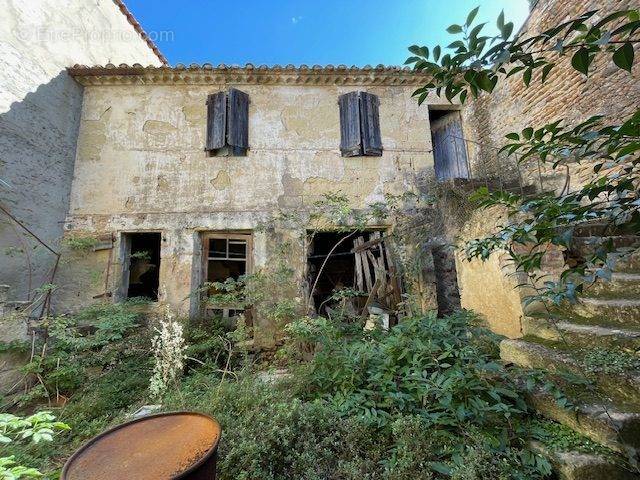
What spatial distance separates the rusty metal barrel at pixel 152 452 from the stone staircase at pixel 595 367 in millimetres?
2127

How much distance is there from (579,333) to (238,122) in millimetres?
6852

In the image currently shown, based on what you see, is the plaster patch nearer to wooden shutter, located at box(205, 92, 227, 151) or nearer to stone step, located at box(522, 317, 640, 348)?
wooden shutter, located at box(205, 92, 227, 151)

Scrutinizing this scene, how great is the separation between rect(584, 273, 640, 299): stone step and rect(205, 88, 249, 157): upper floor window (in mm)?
6393

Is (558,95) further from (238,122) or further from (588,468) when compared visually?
(238,122)

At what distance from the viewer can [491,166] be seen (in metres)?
6.98

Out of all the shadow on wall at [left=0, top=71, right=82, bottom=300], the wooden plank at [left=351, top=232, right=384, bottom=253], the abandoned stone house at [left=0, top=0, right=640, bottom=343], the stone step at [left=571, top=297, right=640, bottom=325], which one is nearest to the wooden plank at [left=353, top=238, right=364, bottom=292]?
the abandoned stone house at [left=0, top=0, right=640, bottom=343]

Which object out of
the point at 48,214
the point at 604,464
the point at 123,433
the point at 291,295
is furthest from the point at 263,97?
the point at 604,464

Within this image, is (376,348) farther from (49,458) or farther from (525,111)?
(525,111)

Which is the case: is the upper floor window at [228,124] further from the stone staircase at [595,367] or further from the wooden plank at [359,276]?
the stone staircase at [595,367]

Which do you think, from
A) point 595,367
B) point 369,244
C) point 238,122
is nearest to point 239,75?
point 238,122

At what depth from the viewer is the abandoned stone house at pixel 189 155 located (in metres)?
5.98

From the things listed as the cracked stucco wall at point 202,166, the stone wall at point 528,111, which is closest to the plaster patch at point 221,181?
the cracked stucco wall at point 202,166

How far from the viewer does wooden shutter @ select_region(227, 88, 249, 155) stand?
22.4ft

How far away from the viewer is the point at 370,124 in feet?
23.4
